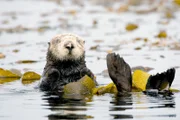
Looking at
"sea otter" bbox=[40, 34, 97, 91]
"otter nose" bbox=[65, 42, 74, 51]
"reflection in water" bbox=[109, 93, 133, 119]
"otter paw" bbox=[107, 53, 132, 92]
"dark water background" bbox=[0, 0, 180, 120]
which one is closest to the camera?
"reflection in water" bbox=[109, 93, 133, 119]

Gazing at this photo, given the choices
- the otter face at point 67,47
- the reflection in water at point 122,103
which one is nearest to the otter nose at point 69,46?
the otter face at point 67,47

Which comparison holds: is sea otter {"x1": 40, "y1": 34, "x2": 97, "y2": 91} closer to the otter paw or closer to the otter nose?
the otter nose

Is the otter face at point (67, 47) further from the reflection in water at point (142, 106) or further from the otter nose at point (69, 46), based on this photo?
the reflection in water at point (142, 106)

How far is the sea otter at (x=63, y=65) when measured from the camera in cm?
808

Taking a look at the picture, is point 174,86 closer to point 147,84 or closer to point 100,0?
point 147,84

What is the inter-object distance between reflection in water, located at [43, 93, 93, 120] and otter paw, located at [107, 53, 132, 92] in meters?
0.50

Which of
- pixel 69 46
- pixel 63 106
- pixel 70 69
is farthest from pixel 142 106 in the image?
pixel 70 69

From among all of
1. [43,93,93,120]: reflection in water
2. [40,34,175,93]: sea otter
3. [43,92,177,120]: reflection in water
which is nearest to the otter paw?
[40,34,175,93]: sea otter

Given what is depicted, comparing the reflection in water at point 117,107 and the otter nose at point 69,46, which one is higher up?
the otter nose at point 69,46

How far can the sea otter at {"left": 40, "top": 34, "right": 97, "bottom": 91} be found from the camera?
808 cm

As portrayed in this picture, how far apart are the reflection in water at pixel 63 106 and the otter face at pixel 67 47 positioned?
0.55 metres

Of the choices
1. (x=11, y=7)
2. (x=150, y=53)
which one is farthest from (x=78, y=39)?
(x=11, y=7)

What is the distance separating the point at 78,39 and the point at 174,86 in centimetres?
152

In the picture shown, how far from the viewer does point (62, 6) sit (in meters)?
26.1
